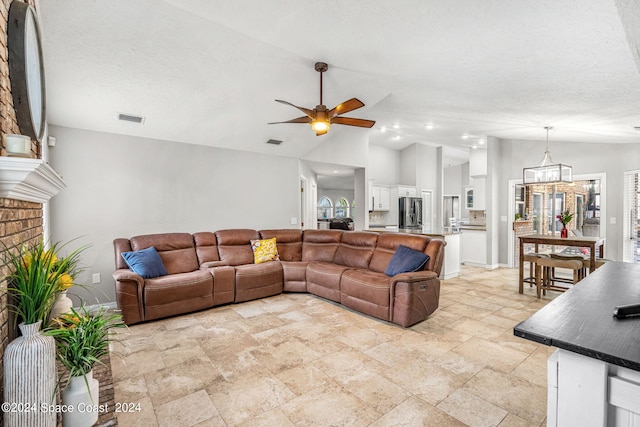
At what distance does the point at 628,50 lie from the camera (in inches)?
89.8

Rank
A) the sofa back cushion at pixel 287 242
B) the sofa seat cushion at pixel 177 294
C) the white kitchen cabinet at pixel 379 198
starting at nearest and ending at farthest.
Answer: the sofa seat cushion at pixel 177 294 < the sofa back cushion at pixel 287 242 < the white kitchen cabinet at pixel 379 198

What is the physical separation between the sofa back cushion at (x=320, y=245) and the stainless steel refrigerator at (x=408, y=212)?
3.67 metres

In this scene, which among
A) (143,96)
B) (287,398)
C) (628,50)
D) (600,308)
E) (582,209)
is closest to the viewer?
(600,308)

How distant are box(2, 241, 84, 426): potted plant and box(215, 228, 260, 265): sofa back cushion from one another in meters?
3.22

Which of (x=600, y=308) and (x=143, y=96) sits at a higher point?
(x=143, y=96)

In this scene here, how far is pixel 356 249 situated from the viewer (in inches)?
185

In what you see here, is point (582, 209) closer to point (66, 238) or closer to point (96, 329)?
point (96, 329)

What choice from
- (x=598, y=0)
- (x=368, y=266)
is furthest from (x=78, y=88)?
(x=598, y=0)

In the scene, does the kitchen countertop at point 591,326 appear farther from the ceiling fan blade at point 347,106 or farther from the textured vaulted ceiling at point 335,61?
the ceiling fan blade at point 347,106

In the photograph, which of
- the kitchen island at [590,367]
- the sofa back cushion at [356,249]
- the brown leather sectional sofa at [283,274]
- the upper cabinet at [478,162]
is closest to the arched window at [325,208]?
the upper cabinet at [478,162]

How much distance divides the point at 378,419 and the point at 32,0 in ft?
11.4

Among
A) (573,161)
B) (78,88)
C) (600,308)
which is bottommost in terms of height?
(600,308)

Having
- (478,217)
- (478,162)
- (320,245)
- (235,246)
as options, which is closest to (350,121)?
(320,245)

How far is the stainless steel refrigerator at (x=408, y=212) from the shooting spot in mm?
8258
